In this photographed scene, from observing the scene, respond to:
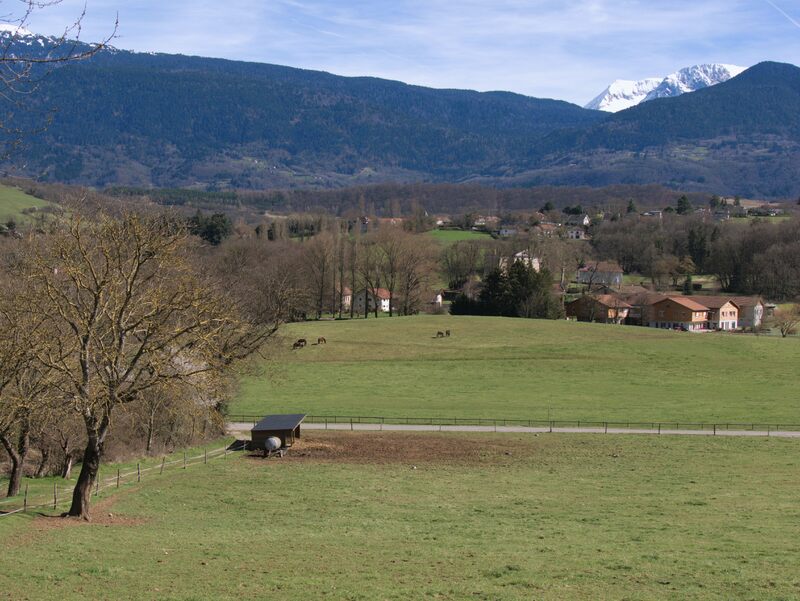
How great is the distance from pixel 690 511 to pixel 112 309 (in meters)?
18.8

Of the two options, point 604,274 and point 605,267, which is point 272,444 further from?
point 605,267

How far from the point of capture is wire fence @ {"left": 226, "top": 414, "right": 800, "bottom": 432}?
4834 cm

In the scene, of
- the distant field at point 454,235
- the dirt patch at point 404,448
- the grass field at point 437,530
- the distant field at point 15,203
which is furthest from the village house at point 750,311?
the distant field at point 15,203

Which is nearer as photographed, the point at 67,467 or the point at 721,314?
the point at 67,467

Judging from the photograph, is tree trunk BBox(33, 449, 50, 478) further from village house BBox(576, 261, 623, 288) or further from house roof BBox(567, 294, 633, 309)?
village house BBox(576, 261, 623, 288)

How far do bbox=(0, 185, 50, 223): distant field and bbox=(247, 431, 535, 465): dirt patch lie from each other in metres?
99.1

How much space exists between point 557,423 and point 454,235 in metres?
137

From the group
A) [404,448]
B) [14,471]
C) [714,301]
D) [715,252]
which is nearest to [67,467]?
[14,471]

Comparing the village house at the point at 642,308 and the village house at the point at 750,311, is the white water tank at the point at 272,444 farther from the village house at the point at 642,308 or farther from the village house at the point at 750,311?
the village house at the point at 750,311

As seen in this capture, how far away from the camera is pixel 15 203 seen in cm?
15312

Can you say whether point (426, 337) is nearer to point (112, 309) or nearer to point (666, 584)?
point (112, 309)

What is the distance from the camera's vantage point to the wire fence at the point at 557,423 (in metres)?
48.3

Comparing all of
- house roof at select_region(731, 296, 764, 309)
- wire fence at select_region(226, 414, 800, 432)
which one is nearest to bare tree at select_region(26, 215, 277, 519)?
wire fence at select_region(226, 414, 800, 432)

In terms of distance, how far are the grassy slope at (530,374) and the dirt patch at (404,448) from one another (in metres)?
8.30
